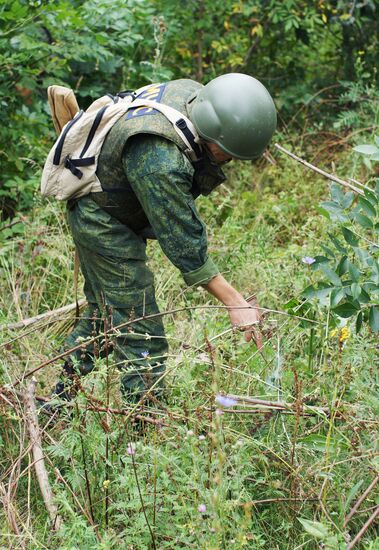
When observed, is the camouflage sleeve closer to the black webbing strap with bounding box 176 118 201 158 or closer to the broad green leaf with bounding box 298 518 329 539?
the black webbing strap with bounding box 176 118 201 158

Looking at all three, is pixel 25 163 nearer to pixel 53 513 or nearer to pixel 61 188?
pixel 61 188

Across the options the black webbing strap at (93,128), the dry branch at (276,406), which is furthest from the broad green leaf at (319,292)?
the black webbing strap at (93,128)

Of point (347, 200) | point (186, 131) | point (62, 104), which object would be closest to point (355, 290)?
point (347, 200)

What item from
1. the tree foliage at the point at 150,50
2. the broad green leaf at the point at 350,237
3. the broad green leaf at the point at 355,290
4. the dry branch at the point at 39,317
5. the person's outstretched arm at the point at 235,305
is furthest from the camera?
the tree foliage at the point at 150,50

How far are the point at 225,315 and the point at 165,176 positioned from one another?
4.16 ft

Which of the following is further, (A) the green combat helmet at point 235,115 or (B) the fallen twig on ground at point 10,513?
(A) the green combat helmet at point 235,115

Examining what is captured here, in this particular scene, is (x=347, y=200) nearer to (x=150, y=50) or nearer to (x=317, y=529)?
(x=317, y=529)

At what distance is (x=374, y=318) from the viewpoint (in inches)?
111

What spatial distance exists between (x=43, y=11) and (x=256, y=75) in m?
Answer: 2.83

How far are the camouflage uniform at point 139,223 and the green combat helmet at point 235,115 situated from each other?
0.46 ft

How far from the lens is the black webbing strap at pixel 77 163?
3.56m

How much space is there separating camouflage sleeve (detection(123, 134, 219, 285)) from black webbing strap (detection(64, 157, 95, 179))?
246 mm

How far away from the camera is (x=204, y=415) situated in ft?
9.55

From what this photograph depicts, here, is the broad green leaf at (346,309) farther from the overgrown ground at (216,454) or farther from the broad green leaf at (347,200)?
the broad green leaf at (347,200)
